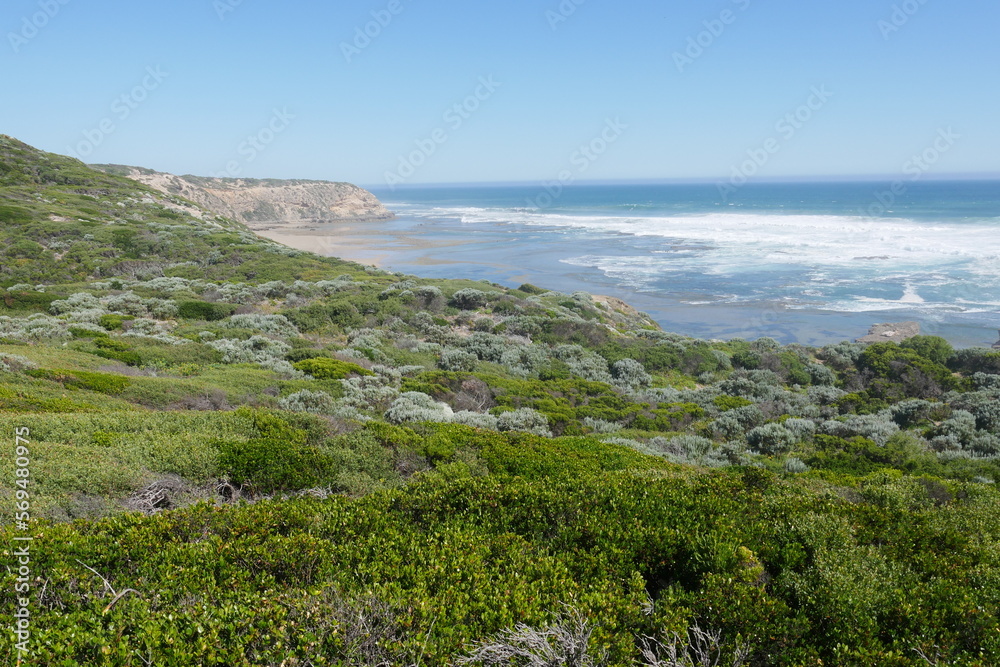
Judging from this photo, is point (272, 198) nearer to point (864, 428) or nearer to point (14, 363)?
point (14, 363)

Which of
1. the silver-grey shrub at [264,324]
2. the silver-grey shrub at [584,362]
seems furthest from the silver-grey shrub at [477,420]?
the silver-grey shrub at [264,324]

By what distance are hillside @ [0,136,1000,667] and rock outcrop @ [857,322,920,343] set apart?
894 centimetres

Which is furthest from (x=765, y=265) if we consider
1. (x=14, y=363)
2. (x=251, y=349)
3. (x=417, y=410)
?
(x=14, y=363)

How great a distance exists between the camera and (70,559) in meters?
3.96

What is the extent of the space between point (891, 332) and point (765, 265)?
20.9 metres

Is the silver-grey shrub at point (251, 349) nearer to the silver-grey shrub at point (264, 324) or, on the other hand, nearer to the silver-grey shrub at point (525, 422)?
the silver-grey shrub at point (264, 324)

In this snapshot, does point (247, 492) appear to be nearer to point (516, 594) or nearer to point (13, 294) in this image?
point (516, 594)

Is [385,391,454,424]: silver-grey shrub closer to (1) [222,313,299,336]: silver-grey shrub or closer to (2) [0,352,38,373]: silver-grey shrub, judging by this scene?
(2) [0,352,38,373]: silver-grey shrub

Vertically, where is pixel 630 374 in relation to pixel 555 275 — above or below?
below

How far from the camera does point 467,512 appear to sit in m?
5.30

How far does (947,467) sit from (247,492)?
10798 mm

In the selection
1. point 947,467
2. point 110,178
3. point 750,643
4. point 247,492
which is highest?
point 110,178

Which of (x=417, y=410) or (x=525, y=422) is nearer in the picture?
(x=417, y=410)

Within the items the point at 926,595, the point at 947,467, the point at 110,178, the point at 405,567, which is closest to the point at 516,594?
the point at 405,567
